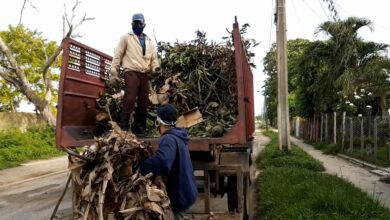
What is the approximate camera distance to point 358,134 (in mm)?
17438

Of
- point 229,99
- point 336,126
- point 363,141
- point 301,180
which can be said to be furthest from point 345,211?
point 336,126

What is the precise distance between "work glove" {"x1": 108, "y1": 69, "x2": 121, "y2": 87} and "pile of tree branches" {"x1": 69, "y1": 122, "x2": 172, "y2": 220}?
7.04ft

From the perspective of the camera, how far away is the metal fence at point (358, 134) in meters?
14.6

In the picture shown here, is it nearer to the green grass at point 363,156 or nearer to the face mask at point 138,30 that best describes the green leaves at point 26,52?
the green grass at point 363,156

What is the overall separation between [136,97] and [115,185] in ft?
7.63

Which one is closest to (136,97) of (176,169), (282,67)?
(176,169)

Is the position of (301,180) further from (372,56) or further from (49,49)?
(49,49)

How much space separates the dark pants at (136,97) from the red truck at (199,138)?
53 centimetres

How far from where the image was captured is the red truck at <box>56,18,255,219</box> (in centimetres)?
479

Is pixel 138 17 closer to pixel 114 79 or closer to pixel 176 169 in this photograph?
pixel 114 79

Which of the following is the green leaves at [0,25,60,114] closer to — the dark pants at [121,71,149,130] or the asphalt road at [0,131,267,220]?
the asphalt road at [0,131,267,220]

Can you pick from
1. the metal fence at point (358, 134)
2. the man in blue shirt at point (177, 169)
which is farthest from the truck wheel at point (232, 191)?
the metal fence at point (358, 134)

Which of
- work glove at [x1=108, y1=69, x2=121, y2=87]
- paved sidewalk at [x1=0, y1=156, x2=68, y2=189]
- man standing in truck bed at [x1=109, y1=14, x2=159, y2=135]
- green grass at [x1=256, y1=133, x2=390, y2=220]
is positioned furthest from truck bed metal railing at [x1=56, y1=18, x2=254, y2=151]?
paved sidewalk at [x1=0, y1=156, x2=68, y2=189]

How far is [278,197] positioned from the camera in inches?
272
